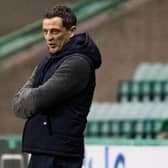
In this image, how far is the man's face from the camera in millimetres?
3477

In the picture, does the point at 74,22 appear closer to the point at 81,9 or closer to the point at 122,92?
the point at 122,92

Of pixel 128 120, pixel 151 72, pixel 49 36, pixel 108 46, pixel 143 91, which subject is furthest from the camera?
pixel 108 46

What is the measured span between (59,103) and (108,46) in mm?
5868

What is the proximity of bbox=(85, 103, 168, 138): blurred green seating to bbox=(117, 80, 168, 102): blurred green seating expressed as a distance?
0.19m

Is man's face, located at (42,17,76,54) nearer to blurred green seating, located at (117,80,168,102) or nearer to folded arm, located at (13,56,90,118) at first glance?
folded arm, located at (13,56,90,118)

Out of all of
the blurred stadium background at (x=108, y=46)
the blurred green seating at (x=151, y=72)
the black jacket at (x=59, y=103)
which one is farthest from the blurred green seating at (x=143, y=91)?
the black jacket at (x=59, y=103)

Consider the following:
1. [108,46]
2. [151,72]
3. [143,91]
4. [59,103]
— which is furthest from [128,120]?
[59,103]

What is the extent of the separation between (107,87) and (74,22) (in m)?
5.71

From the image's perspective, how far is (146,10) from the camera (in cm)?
945

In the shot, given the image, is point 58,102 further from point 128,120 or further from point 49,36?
point 128,120

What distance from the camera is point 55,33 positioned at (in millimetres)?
3482

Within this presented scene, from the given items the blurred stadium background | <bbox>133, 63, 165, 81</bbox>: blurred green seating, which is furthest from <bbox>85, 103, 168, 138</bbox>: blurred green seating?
<bbox>133, 63, 165, 81</bbox>: blurred green seating

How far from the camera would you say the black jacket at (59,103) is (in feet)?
11.4

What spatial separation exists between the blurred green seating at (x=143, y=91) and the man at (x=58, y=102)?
4.98 metres
